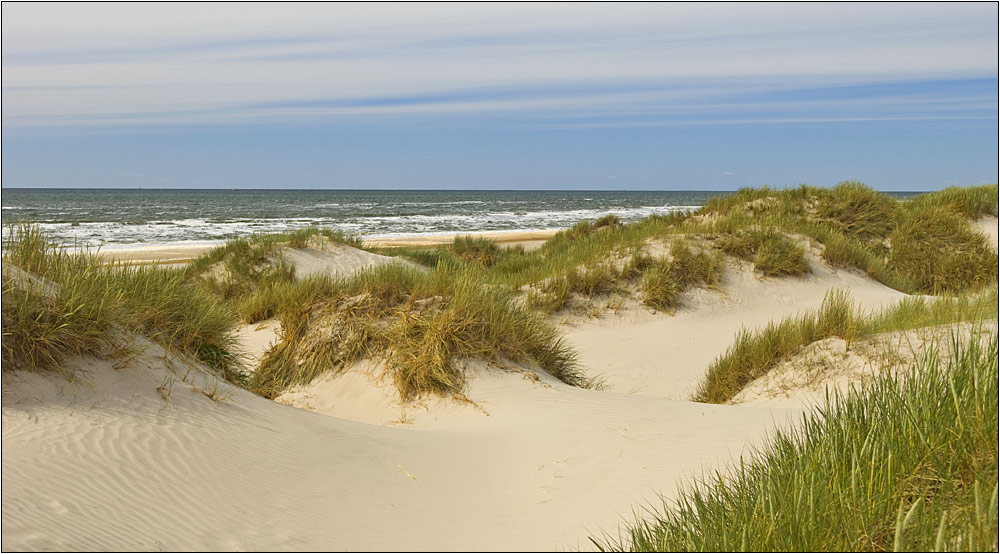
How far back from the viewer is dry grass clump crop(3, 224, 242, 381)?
490 cm

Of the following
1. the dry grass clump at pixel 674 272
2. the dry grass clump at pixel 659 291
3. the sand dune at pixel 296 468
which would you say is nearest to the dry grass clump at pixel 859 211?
the dry grass clump at pixel 674 272

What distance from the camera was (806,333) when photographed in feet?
27.7

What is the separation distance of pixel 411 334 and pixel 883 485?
535 centimetres

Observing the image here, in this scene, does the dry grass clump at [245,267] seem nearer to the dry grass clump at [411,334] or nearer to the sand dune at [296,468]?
the dry grass clump at [411,334]

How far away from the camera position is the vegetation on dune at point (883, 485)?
2.40 metres

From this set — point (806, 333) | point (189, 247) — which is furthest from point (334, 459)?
point (189, 247)

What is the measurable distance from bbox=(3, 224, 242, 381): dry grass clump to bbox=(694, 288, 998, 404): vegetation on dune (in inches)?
197

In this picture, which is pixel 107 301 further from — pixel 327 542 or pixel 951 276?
pixel 951 276

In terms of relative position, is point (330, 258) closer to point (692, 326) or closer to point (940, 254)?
point (692, 326)

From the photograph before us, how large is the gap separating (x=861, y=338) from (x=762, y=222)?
7305 millimetres

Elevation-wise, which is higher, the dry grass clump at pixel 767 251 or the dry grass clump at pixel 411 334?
the dry grass clump at pixel 767 251

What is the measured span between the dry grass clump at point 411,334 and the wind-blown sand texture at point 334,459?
22 centimetres

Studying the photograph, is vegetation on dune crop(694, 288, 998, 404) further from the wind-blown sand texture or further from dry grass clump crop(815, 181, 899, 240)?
dry grass clump crop(815, 181, 899, 240)

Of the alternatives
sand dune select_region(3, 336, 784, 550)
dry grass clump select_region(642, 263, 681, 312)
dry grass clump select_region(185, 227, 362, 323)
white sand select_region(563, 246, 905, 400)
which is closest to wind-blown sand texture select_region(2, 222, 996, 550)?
sand dune select_region(3, 336, 784, 550)
